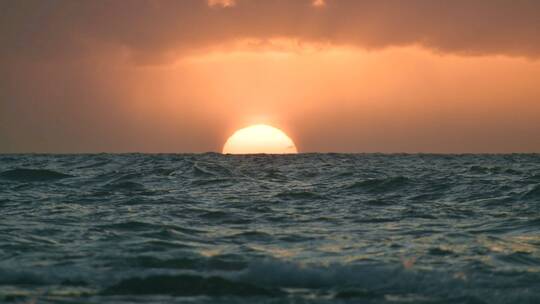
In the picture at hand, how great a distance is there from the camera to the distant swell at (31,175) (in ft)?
85.6

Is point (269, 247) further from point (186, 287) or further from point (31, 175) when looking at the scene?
point (31, 175)

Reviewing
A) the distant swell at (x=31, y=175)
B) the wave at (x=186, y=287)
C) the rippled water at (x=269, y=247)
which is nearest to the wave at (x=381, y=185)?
the rippled water at (x=269, y=247)

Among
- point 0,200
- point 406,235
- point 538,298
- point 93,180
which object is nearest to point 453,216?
point 406,235

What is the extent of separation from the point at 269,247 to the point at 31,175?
19378 millimetres

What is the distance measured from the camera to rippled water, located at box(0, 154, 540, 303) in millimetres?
7590

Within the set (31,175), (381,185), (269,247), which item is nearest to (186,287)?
(269,247)

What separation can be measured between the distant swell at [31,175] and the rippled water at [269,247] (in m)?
6.43

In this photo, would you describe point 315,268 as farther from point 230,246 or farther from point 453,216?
point 453,216

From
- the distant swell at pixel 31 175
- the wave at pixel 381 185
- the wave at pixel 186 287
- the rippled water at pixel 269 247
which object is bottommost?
the wave at pixel 186 287

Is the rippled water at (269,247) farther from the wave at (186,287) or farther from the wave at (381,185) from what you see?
Result: the wave at (381,185)

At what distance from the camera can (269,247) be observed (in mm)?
10508

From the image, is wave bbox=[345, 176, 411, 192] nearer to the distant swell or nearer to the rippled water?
the rippled water

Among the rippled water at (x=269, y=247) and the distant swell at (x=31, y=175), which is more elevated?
the distant swell at (x=31, y=175)

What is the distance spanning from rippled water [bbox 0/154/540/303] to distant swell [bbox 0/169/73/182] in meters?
6.43
